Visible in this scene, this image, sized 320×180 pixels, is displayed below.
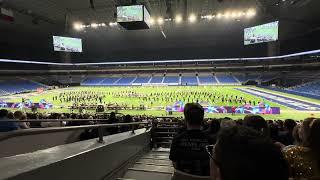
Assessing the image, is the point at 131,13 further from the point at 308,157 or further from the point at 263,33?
the point at 263,33

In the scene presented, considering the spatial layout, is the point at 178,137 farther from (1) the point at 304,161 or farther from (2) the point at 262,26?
(2) the point at 262,26

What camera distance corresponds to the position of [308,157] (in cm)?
211

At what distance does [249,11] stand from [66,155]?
32829 millimetres

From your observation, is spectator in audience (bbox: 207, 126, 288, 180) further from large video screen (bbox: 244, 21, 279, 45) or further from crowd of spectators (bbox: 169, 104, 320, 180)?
large video screen (bbox: 244, 21, 279, 45)

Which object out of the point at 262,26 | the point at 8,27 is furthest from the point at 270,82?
the point at 8,27

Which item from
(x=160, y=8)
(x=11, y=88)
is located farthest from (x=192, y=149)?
(x=11, y=88)

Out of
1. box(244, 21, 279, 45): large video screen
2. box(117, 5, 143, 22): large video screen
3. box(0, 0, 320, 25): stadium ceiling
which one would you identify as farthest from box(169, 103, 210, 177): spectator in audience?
box(244, 21, 279, 45): large video screen

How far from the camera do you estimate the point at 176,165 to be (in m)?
3.00

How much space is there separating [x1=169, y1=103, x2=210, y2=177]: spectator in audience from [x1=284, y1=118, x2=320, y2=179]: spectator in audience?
0.94m

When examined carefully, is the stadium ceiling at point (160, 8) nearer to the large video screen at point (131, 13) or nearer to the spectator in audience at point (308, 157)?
the large video screen at point (131, 13)

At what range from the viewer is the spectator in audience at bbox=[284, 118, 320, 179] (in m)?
2.06

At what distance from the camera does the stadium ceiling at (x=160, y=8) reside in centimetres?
3067

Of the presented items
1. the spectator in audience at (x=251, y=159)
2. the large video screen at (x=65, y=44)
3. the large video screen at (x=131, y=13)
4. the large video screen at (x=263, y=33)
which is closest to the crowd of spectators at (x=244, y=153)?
the spectator in audience at (x=251, y=159)

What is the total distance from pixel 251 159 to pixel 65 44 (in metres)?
45.7
